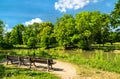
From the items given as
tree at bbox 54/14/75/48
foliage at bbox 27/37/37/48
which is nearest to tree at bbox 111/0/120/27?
tree at bbox 54/14/75/48

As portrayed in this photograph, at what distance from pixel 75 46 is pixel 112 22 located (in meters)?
16.2

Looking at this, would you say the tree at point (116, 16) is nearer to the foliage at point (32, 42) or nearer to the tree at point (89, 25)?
the tree at point (89, 25)

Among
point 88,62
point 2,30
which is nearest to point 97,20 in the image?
point 2,30

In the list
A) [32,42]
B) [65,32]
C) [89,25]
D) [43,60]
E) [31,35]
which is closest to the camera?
[43,60]

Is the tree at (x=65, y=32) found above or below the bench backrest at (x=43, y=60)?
above

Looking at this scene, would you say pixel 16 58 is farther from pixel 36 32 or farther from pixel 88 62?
pixel 36 32

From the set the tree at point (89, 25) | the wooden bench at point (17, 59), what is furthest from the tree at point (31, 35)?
the wooden bench at point (17, 59)

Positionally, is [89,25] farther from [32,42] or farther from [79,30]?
[32,42]

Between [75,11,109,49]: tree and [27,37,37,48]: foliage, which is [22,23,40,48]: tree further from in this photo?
[75,11,109,49]: tree

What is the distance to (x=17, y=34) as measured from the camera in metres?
101

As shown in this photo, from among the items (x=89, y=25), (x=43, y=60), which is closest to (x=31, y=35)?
(x=89, y=25)

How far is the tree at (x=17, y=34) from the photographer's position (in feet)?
327

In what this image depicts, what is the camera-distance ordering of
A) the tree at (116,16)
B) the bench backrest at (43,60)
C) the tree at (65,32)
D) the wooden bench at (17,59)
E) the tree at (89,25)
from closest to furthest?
the bench backrest at (43,60)
the wooden bench at (17,59)
the tree at (116,16)
the tree at (89,25)
the tree at (65,32)

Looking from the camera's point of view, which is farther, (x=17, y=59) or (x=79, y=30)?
(x=79, y=30)
